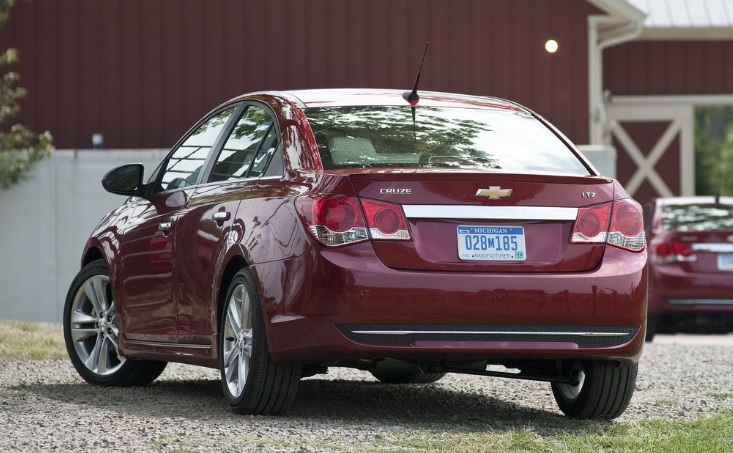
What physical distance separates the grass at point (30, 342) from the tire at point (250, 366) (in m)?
4.15

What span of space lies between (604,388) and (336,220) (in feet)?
5.40

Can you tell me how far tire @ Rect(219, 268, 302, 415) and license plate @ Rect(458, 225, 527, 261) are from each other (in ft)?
3.16

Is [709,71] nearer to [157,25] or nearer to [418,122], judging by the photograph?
[157,25]

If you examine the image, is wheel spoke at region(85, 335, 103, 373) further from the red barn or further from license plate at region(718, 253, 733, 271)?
the red barn

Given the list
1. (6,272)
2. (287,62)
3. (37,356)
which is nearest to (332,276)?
(37,356)

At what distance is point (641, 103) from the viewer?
25312 millimetres

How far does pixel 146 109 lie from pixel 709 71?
10244 mm

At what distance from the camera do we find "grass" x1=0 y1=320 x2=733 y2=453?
6.05 meters

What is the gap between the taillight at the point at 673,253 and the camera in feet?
52.0

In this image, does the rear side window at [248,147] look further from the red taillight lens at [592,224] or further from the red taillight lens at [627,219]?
the red taillight lens at [627,219]

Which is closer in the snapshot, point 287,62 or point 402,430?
point 402,430

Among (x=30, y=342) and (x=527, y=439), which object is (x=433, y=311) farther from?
(x=30, y=342)

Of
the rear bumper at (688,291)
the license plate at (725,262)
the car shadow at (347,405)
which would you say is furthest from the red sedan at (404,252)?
the license plate at (725,262)

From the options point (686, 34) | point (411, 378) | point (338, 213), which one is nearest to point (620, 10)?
point (686, 34)
